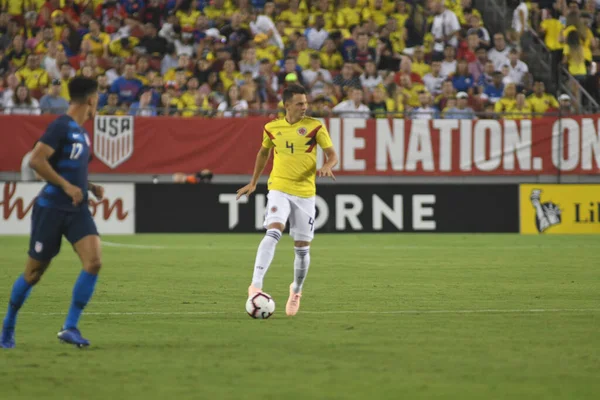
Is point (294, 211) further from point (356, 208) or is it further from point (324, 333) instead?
point (356, 208)

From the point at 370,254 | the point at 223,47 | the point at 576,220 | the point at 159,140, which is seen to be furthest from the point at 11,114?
the point at 576,220

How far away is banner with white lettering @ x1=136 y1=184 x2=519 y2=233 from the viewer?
23.8m

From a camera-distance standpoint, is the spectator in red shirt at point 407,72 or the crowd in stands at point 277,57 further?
the spectator in red shirt at point 407,72

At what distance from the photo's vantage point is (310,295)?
39.9ft

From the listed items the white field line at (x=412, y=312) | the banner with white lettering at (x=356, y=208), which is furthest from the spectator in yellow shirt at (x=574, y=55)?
the white field line at (x=412, y=312)

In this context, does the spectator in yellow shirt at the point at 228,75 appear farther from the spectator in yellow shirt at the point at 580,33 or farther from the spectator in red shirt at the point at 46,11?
the spectator in yellow shirt at the point at 580,33

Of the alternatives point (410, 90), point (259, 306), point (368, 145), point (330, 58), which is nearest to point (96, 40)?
point (330, 58)

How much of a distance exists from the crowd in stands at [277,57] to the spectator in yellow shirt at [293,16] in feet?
0.09

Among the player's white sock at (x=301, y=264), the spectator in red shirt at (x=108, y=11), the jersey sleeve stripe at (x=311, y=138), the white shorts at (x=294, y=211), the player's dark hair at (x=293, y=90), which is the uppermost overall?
the spectator in red shirt at (x=108, y=11)

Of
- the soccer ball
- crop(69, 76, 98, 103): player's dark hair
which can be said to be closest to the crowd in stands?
the soccer ball

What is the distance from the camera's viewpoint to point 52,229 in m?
7.75

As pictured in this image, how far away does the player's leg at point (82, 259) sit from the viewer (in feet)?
25.7

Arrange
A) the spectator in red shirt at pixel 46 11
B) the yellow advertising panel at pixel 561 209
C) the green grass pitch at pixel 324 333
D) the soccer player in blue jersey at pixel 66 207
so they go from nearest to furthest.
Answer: the green grass pitch at pixel 324 333 < the soccer player in blue jersey at pixel 66 207 < the yellow advertising panel at pixel 561 209 < the spectator in red shirt at pixel 46 11

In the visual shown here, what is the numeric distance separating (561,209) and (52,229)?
18.6 m
